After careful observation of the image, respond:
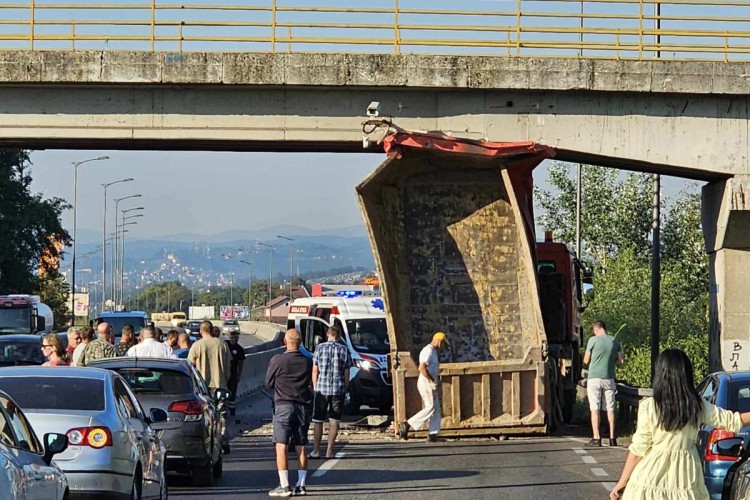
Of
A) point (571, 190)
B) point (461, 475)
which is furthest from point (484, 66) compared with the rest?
point (571, 190)

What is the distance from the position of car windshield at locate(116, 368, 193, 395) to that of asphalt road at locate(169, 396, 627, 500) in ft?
3.35

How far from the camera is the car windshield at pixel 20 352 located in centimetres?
2653

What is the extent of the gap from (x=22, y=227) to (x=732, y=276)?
165 feet

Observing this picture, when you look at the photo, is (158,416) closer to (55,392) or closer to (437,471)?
(55,392)

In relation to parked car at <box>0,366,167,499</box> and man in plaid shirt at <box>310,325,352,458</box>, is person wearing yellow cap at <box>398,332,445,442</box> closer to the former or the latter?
man in plaid shirt at <box>310,325,352,458</box>

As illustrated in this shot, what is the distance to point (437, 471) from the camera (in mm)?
16375

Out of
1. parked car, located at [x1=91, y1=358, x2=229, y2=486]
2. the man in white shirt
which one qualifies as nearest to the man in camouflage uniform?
the man in white shirt

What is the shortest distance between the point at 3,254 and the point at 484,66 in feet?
157

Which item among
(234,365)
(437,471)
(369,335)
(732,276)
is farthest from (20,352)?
(732,276)

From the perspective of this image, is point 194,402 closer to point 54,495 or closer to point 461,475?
point 461,475

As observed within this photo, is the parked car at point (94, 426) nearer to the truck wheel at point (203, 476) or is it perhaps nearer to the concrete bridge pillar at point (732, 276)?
the truck wheel at point (203, 476)

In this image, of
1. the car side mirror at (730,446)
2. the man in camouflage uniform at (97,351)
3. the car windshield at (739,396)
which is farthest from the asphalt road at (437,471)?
the car side mirror at (730,446)

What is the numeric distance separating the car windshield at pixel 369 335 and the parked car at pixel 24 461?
18.6 m

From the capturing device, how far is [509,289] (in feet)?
69.9
